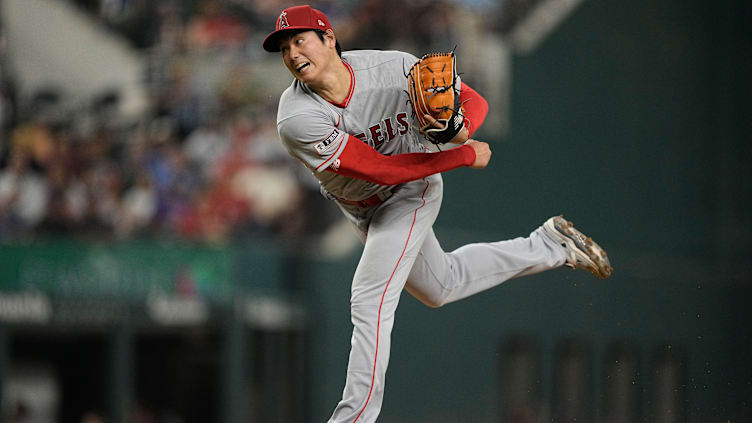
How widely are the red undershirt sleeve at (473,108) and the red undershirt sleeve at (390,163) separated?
0.17m

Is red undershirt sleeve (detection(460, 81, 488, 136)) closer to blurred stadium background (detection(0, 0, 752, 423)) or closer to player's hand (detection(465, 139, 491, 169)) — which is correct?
player's hand (detection(465, 139, 491, 169))

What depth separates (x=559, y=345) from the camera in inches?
473

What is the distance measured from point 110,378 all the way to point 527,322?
498 cm

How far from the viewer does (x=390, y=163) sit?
393 cm

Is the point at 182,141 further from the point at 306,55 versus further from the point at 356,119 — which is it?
the point at 306,55

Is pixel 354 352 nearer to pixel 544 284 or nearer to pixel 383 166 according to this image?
pixel 383 166

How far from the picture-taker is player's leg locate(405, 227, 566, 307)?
4402mm

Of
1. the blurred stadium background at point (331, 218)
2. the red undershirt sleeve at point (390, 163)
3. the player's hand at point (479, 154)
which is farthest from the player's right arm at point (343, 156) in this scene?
the blurred stadium background at point (331, 218)

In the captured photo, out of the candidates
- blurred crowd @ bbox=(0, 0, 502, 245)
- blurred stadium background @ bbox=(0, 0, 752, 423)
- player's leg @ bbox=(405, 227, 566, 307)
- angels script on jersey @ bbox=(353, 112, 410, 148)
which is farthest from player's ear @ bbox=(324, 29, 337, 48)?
blurred crowd @ bbox=(0, 0, 502, 245)

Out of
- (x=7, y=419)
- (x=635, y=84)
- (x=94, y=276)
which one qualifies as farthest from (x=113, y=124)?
(x=635, y=84)

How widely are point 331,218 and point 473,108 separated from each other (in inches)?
238

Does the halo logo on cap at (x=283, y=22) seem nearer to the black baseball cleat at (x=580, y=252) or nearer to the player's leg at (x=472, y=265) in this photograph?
the player's leg at (x=472, y=265)

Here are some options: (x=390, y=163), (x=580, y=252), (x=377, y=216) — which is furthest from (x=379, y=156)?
(x=580, y=252)

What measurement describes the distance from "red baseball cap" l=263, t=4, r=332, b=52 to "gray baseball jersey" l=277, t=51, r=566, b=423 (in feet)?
0.70
